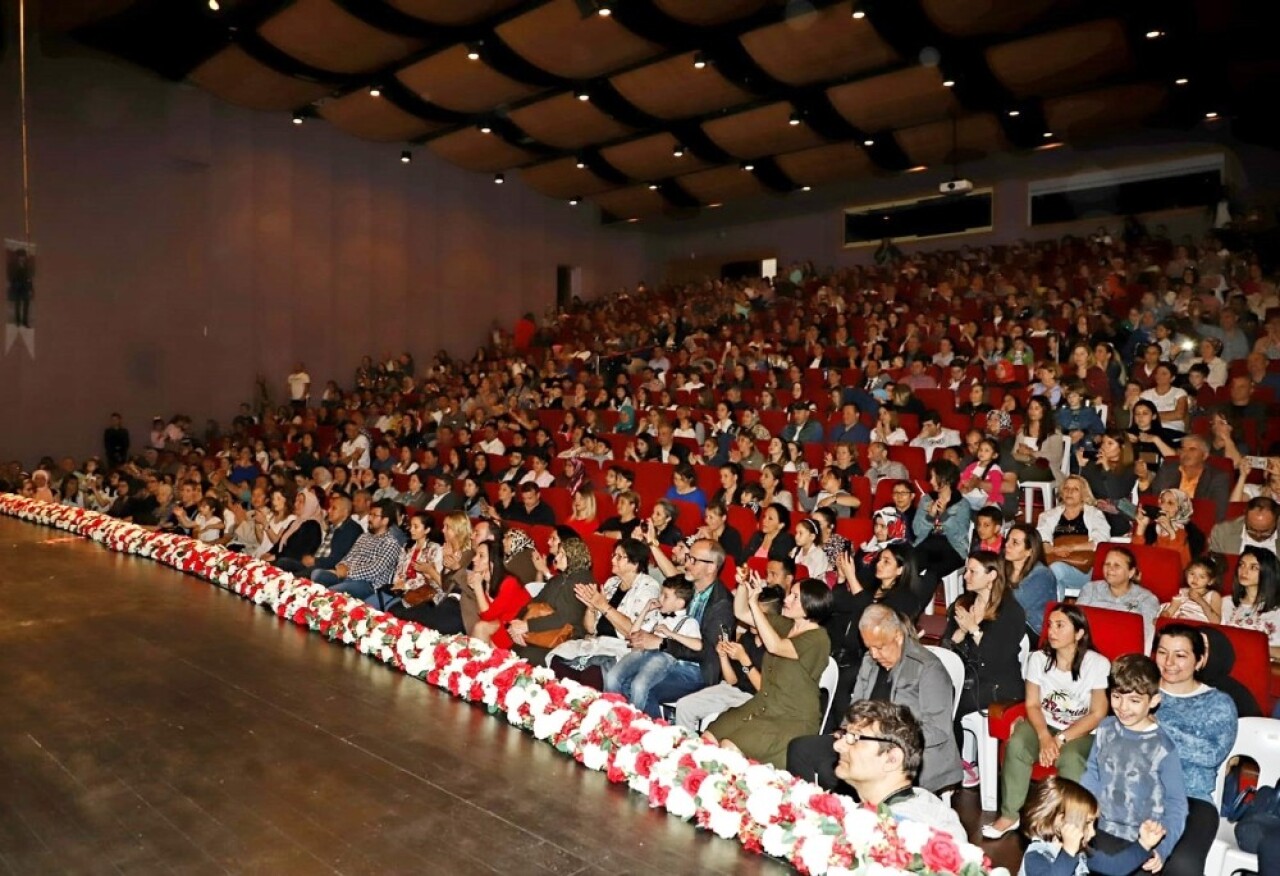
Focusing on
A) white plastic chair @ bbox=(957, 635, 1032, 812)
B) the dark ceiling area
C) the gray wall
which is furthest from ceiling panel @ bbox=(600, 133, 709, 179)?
white plastic chair @ bbox=(957, 635, 1032, 812)

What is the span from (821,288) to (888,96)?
2553 millimetres

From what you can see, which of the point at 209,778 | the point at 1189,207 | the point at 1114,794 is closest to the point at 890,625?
the point at 1114,794

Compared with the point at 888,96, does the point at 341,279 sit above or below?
below

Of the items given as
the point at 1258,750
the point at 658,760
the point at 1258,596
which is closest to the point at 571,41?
the point at 1258,596

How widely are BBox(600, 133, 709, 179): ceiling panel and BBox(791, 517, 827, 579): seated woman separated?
1051 centimetres

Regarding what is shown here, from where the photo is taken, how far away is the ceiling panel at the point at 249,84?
12211 millimetres

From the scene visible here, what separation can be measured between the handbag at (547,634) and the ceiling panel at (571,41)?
7470 mm

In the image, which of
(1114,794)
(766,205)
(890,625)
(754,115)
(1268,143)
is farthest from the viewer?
(766,205)

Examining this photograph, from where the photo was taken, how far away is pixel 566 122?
1367 cm

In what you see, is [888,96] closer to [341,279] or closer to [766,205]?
[766,205]

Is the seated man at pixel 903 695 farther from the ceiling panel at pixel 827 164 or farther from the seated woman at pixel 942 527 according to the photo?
the ceiling panel at pixel 827 164

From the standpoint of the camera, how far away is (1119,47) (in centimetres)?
1001

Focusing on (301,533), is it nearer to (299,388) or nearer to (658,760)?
(658,760)

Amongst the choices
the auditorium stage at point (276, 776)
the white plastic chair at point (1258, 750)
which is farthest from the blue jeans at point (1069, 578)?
the auditorium stage at point (276, 776)
